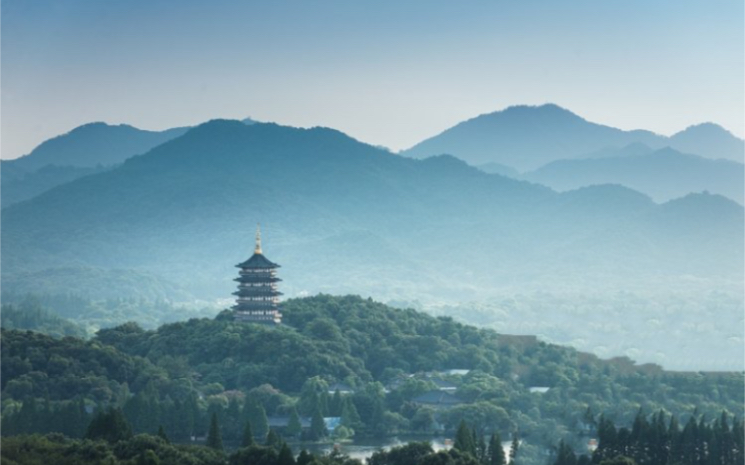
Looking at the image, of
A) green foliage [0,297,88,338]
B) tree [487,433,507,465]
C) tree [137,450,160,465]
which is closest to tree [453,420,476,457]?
tree [487,433,507,465]

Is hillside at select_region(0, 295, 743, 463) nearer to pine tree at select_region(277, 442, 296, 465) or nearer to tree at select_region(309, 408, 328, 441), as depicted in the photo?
tree at select_region(309, 408, 328, 441)

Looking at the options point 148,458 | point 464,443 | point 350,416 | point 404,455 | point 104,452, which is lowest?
point 148,458

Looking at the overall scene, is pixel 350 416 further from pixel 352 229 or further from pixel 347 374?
pixel 352 229

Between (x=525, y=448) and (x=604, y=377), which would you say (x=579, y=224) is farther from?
(x=525, y=448)

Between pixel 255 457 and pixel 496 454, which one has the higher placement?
pixel 496 454

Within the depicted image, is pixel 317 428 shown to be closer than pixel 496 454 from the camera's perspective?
No

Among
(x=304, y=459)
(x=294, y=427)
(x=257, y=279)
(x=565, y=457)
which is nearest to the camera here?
(x=304, y=459)

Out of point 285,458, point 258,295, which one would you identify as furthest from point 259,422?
point 258,295
